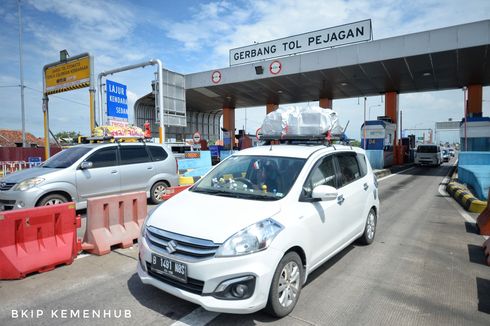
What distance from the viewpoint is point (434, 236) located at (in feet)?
20.6

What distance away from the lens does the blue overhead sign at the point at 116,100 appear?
1285 cm

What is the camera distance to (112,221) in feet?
16.9

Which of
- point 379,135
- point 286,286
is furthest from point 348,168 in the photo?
point 379,135

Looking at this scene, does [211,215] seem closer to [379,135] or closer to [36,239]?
[36,239]

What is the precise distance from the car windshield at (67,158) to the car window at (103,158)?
22cm

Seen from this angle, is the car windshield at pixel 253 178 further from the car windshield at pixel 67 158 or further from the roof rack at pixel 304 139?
the car windshield at pixel 67 158

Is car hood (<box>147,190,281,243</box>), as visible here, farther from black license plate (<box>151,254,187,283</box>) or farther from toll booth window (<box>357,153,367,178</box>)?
toll booth window (<box>357,153,367,178</box>)

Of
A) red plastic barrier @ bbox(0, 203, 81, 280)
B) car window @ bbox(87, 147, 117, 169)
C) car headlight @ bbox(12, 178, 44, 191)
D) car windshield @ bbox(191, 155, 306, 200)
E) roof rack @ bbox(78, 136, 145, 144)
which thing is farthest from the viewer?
roof rack @ bbox(78, 136, 145, 144)

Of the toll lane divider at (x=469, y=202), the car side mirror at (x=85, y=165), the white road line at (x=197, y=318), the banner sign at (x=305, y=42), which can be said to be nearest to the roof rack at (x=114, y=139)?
the car side mirror at (x=85, y=165)

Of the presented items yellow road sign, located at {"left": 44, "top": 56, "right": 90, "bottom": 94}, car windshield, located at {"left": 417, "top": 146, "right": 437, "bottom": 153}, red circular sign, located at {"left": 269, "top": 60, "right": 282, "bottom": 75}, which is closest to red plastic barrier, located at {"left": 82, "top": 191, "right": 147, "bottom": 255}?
yellow road sign, located at {"left": 44, "top": 56, "right": 90, "bottom": 94}

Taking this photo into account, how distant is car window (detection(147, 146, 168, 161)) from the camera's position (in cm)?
881

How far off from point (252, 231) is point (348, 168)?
259 centimetres

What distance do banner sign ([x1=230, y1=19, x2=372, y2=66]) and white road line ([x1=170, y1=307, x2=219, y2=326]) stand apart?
61.9ft

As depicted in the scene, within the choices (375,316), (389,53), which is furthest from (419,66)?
(375,316)
